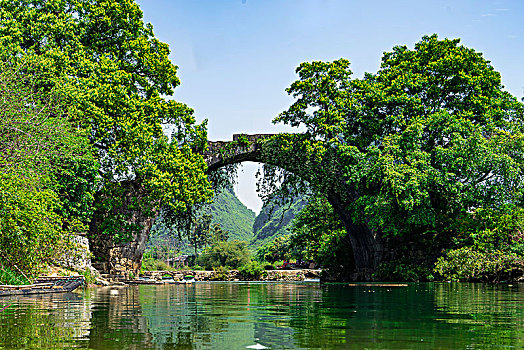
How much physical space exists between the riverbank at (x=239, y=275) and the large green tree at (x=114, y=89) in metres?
24.4

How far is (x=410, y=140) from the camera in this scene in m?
25.3

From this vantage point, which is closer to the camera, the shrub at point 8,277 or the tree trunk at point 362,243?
the shrub at point 8,277

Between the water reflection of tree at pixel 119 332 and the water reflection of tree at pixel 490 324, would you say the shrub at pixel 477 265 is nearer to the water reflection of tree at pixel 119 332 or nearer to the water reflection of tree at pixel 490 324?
the water reflection of tree at pixel 490 324

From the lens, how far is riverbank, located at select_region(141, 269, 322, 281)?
5034 centimetres

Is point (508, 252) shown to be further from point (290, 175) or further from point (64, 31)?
point (64, 31)

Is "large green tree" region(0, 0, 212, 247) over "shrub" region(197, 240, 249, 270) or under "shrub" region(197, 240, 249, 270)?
over

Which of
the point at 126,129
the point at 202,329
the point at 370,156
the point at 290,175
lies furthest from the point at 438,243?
the point at 202,329

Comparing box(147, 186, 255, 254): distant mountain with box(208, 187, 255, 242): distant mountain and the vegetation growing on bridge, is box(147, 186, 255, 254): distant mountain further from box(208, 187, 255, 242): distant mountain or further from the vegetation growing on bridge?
the vegetation growing on bridge

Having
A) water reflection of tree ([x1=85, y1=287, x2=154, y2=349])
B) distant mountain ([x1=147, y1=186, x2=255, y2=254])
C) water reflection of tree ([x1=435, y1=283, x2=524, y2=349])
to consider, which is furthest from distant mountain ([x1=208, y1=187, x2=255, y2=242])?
water reflection of tree ([x1=85, y1=287, x2=154, y2=349])

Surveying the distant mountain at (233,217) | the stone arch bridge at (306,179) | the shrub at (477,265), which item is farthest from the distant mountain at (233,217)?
the shrub at (477,265)

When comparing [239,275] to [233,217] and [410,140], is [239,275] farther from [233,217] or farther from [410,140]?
[233,217]

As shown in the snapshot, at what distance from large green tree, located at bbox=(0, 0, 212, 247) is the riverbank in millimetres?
24397

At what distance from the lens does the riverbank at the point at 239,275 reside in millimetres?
50344

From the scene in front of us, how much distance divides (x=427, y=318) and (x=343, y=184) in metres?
22.2
